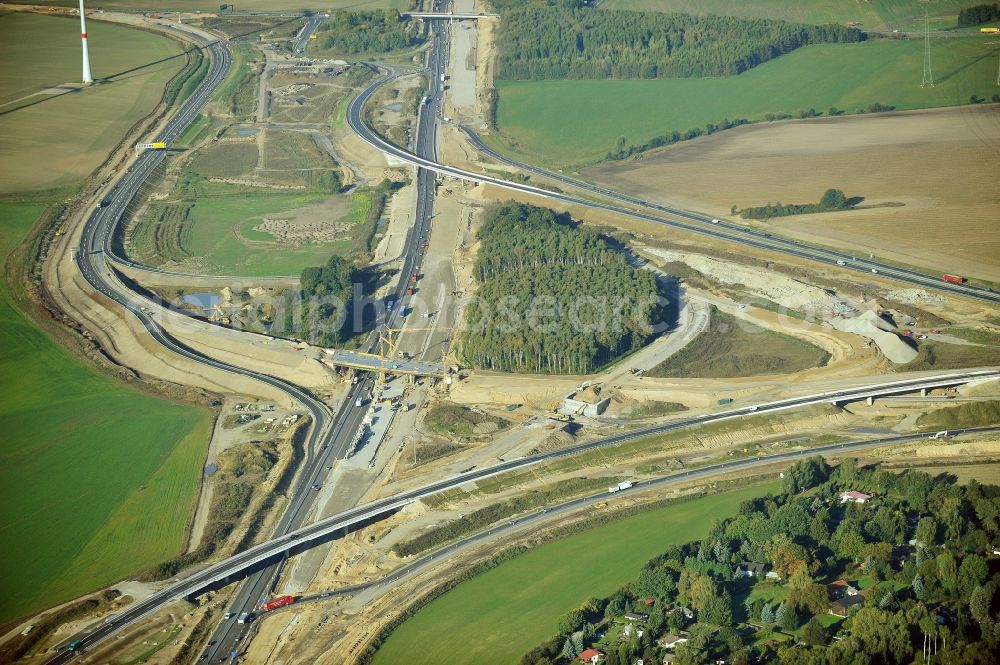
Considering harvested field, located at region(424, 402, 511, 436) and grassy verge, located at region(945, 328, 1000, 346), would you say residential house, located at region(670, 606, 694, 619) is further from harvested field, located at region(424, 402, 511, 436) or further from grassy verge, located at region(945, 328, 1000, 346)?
grassy verge, located at region(945, 328, 1000, 346)

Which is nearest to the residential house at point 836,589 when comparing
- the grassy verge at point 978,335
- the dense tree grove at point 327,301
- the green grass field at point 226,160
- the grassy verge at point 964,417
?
the grassy verge at point 964,417

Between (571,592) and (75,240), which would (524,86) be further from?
(571,592)

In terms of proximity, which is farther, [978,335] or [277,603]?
[978,335]

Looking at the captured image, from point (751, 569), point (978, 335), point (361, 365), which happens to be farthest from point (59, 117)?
point (751, 569)

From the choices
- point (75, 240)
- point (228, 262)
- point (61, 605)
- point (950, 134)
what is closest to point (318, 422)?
point (61, 605)

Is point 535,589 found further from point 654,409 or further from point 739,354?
point 739,354

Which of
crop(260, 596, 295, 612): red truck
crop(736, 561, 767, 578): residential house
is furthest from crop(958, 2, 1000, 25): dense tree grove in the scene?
crop(260, 596, 295, 612): red truck
